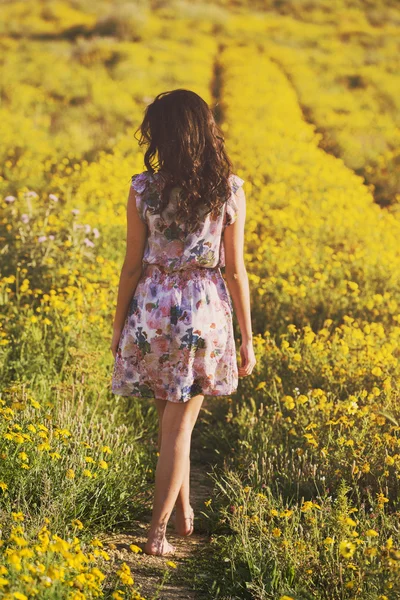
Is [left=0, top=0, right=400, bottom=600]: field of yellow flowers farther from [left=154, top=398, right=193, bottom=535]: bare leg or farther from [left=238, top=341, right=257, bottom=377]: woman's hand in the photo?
[left=238, top=341, right=257, bottom=377]: woman's hand

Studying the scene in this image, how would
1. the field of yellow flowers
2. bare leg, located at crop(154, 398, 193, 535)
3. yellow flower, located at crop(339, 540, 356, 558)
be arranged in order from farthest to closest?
1. bare leg, located at crop(154, 398, 193, 535)
2. the field of yellow flowers
3. yellow flower, located at crop(339, 540, 356, 558)

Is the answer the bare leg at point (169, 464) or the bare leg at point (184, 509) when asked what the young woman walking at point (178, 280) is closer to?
the bare leg at point (169, 464)

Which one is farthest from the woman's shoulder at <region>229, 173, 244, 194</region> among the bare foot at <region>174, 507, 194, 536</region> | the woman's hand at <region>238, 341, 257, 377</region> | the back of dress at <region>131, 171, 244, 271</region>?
the bare foot at <region>174, 507, 194, 536</region>

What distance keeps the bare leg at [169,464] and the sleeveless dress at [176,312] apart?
85mm

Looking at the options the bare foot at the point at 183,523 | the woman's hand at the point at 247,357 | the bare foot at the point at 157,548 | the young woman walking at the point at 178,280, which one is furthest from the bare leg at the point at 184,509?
the woman's hand at the point at 247,357

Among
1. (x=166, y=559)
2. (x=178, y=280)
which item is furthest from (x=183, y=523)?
(x=178, y=280)

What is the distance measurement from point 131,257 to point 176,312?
0.31 metres

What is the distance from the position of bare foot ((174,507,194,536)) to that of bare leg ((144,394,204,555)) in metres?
0.26

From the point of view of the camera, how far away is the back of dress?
3.49 metres

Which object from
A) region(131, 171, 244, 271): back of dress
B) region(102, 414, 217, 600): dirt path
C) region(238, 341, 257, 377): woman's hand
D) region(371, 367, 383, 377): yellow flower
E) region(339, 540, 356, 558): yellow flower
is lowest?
region(102, 414, 217, 600): dirt path

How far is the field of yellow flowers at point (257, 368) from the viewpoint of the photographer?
10.5 ft

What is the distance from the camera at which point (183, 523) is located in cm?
391

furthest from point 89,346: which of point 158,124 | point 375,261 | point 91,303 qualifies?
point 375,261

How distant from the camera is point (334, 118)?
1678cm
